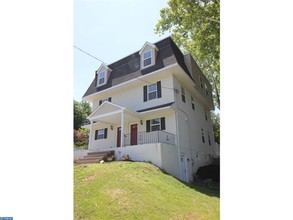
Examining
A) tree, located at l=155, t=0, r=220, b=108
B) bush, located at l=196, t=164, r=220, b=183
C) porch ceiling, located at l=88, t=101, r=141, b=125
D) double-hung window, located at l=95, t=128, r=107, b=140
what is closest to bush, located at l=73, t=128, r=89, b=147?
double-hung window, located at l=95, t=128, r=107, b=140

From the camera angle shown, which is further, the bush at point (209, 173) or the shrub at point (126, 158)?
the bush at point (209, 173)

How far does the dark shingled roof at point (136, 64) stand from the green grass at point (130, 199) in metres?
7.34

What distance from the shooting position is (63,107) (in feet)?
15.0

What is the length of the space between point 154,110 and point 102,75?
6.83 metres

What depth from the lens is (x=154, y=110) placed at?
42.5 feet

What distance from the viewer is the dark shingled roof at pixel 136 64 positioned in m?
13.7

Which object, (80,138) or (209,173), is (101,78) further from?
(209,173)

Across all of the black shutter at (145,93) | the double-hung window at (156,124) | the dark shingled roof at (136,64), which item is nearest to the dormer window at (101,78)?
the dark shingled roof at (136,64)

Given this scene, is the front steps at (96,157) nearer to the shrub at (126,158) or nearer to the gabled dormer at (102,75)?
the shrub at (126,158)

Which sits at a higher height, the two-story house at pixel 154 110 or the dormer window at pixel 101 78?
the dormer window at pixel 101 78

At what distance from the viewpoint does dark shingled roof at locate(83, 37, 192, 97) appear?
13.7 meters
